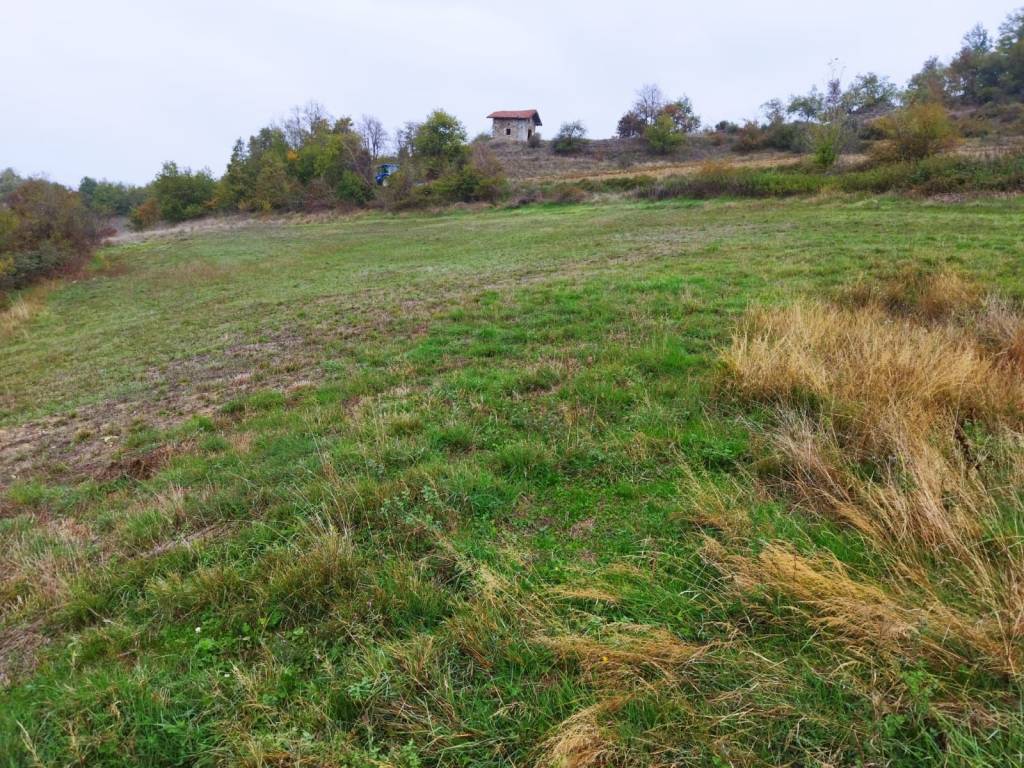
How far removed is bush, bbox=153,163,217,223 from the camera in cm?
6569

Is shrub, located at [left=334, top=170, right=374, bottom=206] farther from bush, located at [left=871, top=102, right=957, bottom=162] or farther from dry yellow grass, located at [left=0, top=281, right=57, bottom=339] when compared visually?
bush, located at [left=871, top=102, right=957, bottom=162]

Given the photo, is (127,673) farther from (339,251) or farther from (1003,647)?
(339,251)

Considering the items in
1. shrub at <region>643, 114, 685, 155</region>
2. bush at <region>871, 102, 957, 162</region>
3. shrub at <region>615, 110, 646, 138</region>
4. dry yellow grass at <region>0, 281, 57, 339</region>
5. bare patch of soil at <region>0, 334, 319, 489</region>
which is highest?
shrub at <region>615, 110, 646, 138</region>

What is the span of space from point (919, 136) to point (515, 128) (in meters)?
60.4

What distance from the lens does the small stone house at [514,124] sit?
7662 centimetres

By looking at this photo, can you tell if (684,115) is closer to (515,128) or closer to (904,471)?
(515,128)

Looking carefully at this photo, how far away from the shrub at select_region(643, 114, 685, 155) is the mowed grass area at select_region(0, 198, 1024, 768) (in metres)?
59.0

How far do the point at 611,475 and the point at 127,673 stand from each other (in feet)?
10.1

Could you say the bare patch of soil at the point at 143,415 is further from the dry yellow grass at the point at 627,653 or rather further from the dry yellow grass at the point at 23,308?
the dry yellow grass at the point at 23,308

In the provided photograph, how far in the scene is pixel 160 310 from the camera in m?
→ 16.7

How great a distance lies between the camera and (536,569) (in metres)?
2.92

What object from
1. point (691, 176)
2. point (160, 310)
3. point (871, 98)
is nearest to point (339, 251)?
point (160, 310)

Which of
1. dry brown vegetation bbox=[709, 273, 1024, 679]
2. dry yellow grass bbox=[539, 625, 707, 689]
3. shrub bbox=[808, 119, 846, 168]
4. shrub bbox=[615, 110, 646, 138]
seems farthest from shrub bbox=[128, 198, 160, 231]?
dry yellow grass bbox=[539, 625, 707, 689]

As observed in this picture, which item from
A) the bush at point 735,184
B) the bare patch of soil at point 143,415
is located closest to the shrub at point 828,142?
the bush at point 735,184
